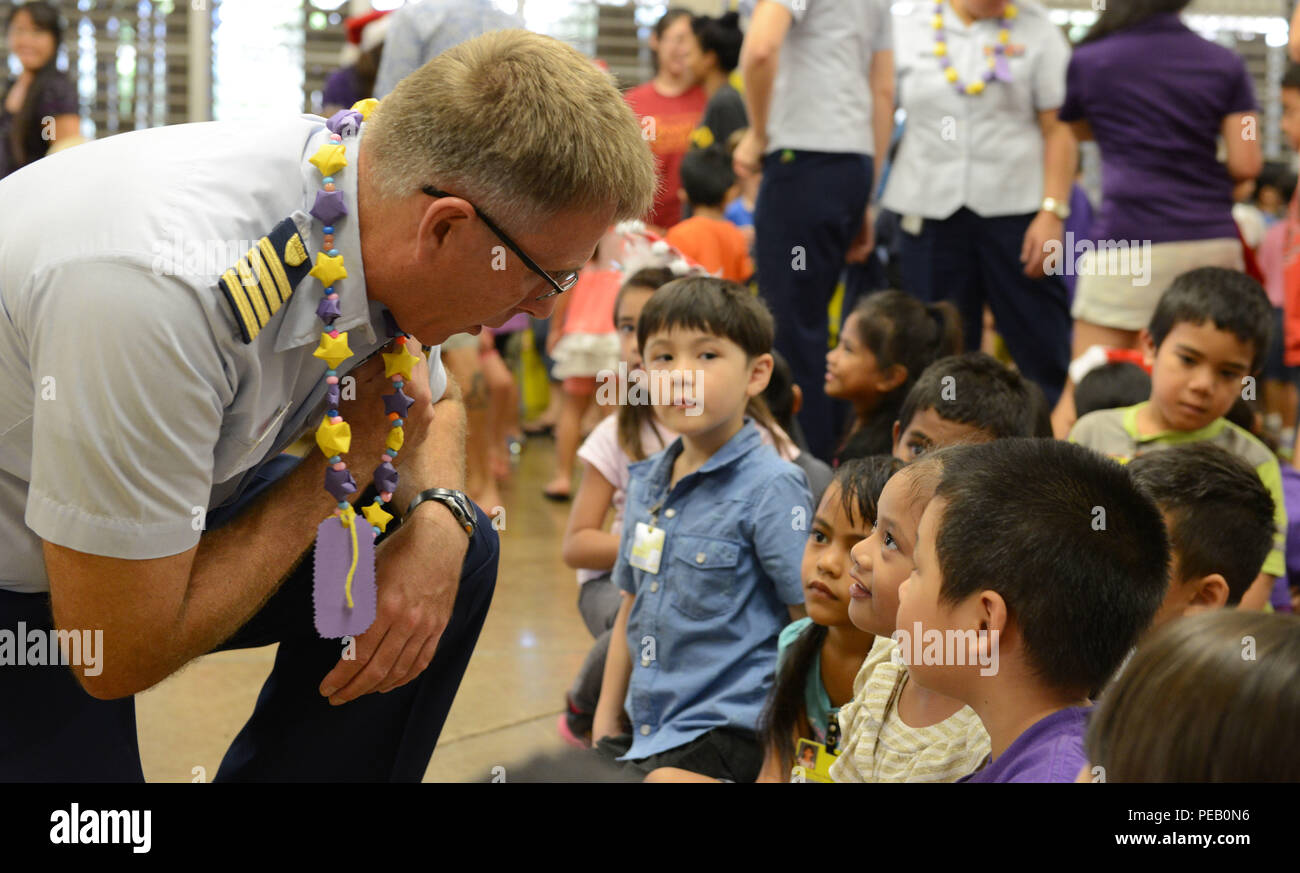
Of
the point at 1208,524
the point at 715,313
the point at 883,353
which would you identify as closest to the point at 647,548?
the point at 715,313

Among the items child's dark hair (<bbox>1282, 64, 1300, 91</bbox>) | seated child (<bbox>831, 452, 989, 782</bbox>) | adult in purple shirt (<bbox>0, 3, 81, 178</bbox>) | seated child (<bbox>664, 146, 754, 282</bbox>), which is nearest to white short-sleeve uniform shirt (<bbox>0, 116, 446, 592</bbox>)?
seated child (<bbox>831, 452, 989, 782</bbox>)

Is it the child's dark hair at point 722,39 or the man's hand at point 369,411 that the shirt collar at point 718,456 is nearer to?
the man's hand at point 369,411

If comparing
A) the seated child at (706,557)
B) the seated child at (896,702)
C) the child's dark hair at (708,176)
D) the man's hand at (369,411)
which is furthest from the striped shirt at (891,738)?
the child's dark hair at (708,176)

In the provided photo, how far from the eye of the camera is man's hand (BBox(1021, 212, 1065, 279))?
371 cm

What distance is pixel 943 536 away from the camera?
156cm

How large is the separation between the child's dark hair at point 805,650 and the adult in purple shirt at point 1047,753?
0.62 metres

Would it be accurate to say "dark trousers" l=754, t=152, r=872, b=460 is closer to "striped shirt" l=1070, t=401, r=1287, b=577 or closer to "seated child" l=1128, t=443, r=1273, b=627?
"striped shirt" l=1070, t=401, r=1287, b=577

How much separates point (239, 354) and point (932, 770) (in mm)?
1016

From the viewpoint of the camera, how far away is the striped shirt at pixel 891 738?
5.74 ft

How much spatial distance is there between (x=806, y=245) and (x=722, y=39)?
209 centimetres

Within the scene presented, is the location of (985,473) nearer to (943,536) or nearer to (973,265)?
(943,536)
